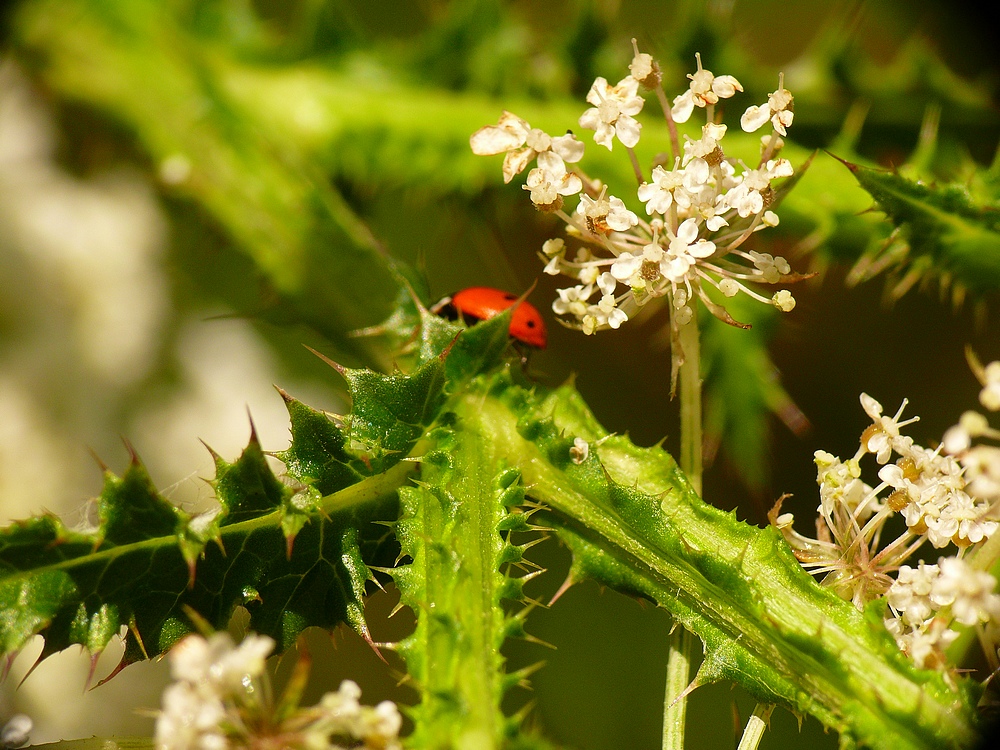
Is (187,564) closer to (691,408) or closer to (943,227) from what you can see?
(691,408)

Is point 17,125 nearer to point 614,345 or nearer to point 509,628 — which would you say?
point 614,345

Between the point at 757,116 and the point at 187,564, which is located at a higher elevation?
the point at 757,116

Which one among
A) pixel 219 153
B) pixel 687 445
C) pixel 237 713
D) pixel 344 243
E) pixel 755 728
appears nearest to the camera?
pixel 237 713

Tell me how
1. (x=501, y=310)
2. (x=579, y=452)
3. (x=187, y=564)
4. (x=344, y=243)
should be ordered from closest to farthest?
1. (x=187, y=564)
2. (x=579, y=452)
3. (x=501, y=310)
4. (x=344, y=243)

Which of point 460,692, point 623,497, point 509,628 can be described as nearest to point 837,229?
point 623,497

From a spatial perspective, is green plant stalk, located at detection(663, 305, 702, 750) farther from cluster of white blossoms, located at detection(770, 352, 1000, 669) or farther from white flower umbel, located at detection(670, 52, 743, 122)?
white flower umbel, located at detection(670, 52, 743, 122)

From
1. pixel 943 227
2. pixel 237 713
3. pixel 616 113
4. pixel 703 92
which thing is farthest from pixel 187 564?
pixel 943 227

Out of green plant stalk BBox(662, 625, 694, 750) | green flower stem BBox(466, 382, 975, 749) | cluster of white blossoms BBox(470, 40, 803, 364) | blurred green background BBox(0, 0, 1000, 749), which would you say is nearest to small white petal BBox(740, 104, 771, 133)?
cluster of white blossoms BBox(470, 40, 803, 364)
